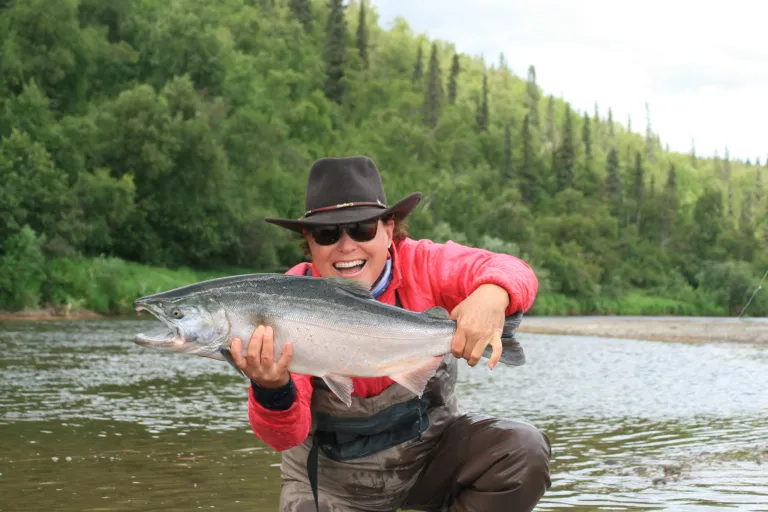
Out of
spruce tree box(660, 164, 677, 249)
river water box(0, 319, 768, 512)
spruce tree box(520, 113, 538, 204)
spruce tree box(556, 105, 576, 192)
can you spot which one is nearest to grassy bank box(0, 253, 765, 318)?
river water box(0, 319, 768, 512)

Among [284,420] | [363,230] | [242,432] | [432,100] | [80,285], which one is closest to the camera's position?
[284,420]

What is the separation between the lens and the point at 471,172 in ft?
344

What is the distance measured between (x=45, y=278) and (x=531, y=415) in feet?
106

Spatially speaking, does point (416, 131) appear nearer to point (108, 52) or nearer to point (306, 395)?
point (108, 52)

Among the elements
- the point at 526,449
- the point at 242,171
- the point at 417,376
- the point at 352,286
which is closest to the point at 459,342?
the point at 417,376

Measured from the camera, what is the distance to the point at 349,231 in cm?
443

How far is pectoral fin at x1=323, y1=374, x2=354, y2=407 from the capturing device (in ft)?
12.8

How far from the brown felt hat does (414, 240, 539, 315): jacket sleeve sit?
296 mm

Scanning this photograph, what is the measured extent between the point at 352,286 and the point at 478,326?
0.57 metres

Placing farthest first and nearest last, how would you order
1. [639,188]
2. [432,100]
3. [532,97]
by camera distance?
[532,97]
[639,188]
[432,100]

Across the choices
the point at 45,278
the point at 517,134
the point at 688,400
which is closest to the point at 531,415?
the point at 688,400

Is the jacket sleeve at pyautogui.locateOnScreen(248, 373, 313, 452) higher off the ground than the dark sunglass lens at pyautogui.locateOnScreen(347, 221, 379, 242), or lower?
lower

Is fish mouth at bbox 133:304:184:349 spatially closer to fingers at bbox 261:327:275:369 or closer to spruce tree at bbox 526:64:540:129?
fingers at bbox 261:327:275:369

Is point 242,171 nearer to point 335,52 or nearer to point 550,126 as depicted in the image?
point 335,52
